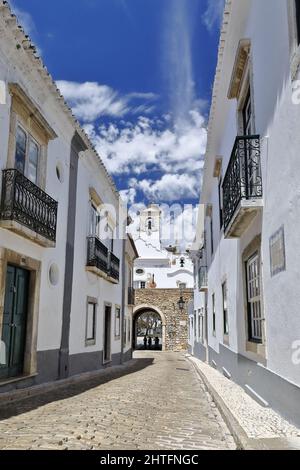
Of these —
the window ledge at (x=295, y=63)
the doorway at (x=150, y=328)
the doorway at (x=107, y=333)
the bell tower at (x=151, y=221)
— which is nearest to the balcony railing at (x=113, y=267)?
the doorway at (x=107, y=333)

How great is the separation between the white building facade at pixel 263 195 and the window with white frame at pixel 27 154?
3691mm

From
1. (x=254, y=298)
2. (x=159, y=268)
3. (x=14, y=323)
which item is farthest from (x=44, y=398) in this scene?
(x=159, y=268)

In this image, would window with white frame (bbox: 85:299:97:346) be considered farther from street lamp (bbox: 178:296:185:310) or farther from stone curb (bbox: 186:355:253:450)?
street lamp (bbox: 178:296:185:310)

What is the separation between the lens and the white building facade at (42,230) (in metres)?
7.19

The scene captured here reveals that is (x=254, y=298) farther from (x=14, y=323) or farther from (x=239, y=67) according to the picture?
(x=14, y=323)

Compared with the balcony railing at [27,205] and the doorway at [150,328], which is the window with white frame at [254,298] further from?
the doorway at [150,328]

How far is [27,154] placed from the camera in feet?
26.6

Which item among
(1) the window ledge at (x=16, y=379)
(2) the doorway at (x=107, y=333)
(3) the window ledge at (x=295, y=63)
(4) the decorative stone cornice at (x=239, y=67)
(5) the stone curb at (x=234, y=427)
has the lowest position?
(5) the stone curb at (x=234, y=427)

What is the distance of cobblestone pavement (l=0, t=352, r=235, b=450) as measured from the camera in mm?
4094

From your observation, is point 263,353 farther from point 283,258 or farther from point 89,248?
point 89,248

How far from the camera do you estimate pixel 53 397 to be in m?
7.23

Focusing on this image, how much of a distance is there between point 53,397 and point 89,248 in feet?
16.9

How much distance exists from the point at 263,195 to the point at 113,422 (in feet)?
11.3
